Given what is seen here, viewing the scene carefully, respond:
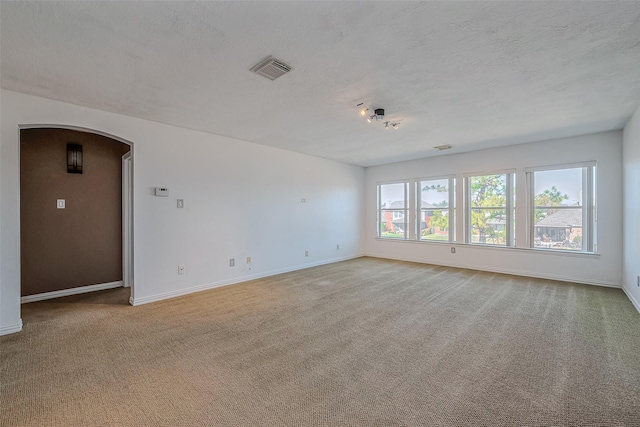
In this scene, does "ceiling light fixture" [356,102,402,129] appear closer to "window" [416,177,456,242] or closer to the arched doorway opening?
the arched doorway opening

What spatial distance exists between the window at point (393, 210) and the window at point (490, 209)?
1532mm

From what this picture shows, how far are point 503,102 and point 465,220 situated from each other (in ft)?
11.1

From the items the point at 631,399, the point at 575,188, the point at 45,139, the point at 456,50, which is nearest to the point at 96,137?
the point at 45,139

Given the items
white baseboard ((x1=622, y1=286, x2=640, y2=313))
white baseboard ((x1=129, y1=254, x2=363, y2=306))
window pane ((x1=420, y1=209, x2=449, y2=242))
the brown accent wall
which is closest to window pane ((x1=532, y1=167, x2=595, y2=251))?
white baseboard ((x1=622, y1=286, x2=640, y2=313))

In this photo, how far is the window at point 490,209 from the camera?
5.59m

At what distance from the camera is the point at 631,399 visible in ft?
6.05

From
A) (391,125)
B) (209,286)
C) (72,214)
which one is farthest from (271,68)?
(72,214)

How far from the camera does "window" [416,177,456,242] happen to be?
20.9 ft

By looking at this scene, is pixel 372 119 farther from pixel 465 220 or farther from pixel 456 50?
pixel 465 220

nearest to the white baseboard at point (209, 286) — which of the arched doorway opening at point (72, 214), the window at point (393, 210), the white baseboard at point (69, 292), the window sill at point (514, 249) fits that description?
the arched doorway opening at point (72, 214)

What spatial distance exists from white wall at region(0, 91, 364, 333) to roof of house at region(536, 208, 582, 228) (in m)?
4.46

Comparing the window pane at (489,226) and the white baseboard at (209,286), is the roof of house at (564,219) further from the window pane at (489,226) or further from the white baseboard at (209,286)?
the white baseboard at (209,286)

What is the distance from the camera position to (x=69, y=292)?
422cm

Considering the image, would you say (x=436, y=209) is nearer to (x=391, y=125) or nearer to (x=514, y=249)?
(x=514, y=249)
